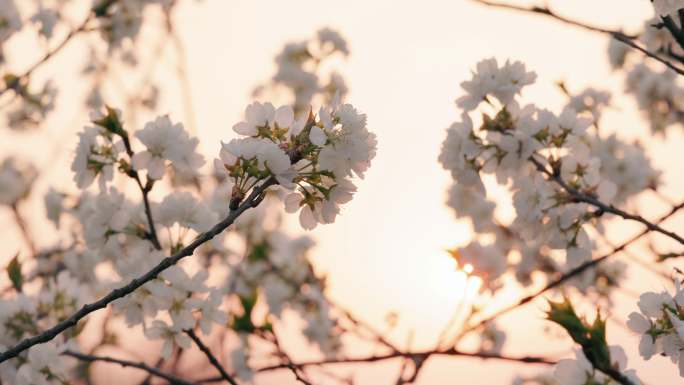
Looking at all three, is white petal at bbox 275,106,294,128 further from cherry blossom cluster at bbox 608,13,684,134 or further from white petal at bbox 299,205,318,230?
cherry blossom cluster at bbox 608,13,684,134

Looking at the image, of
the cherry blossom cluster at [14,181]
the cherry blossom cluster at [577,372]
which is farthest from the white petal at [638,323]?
the cherry blossom cluster at [14,181]

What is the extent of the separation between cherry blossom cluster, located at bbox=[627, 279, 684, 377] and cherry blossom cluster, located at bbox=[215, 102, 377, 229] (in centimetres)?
77

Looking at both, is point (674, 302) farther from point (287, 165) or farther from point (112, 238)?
point (112, 238)

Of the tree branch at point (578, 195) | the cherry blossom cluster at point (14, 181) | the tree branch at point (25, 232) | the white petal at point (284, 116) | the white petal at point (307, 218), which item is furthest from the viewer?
the cherry blossom cluster at point (14, 181)

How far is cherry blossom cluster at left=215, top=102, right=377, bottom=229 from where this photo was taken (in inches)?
67.9

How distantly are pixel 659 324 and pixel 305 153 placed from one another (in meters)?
0.95

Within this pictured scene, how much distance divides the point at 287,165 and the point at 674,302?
0.98 metres

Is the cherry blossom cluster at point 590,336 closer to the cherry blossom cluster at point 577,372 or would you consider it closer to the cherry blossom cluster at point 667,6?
the cherry blossom cluster at point 577,372

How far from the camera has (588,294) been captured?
502 cm

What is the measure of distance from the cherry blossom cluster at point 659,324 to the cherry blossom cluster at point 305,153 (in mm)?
768

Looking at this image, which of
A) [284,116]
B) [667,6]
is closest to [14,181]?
[284,116]

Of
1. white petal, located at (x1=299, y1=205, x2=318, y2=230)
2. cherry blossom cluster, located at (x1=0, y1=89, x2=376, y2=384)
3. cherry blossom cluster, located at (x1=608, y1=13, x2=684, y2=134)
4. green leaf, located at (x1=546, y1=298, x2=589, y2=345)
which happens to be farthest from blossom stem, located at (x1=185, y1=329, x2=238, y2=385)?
cherry blossom cluster, located at (x1=608, y1=13, x2=684, y2=134)

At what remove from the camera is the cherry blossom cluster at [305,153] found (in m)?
1.72

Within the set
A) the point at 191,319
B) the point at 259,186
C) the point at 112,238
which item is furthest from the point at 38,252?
the point at 259,186
